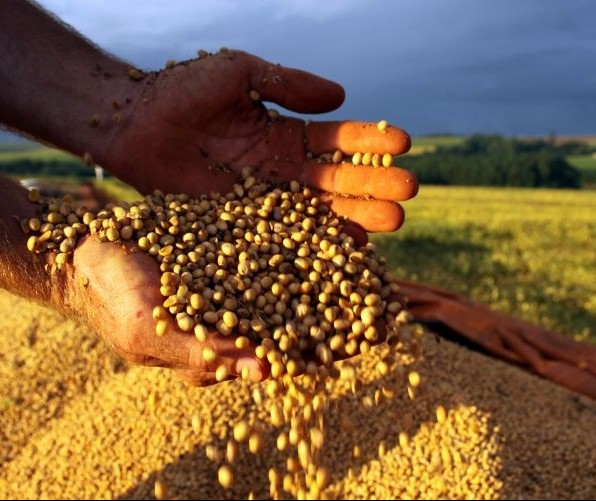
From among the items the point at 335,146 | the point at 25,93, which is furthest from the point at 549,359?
the point at 25,93

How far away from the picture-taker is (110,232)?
209 cm

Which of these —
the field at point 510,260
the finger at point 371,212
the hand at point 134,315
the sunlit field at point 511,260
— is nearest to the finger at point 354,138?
the finger at point 371,212

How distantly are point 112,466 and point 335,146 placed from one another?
1.69m

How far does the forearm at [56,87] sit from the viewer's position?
107 inches

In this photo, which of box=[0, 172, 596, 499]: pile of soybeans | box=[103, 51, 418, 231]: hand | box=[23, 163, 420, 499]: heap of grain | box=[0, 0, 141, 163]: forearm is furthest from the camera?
box=[0, 0, 141, 163]: forearm

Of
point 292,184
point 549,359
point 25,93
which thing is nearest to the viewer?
point 292,184

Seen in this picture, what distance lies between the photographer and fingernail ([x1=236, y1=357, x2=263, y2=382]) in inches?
70.6

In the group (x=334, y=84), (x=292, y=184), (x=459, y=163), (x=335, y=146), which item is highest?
(x=459, y=163)

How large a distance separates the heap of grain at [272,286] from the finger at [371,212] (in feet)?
0.18

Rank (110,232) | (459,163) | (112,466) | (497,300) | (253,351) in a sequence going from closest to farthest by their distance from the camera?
(253,351) < (110,232) < (112,466) < (497,300) < (459,163)

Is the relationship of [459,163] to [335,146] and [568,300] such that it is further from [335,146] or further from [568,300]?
[335,146]

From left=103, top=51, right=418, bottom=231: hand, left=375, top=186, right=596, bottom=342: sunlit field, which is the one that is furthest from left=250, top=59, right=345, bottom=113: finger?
left=375, top=186, right=596, bottom=342: sunlit field

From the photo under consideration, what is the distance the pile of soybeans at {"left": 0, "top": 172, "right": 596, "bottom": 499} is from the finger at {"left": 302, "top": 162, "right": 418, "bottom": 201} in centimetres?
9

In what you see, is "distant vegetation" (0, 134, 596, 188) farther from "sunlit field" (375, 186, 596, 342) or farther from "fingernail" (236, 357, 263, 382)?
"fingernail" (236, 357, 263, 382)
